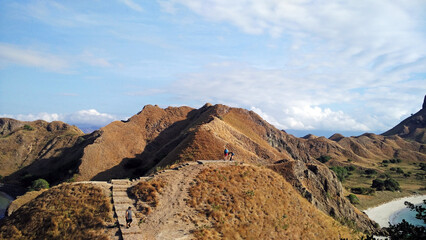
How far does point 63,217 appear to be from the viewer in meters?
21.8

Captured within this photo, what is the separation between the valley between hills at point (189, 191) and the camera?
21859mm

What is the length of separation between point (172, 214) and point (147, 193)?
3.77 m

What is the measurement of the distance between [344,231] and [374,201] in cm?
5174

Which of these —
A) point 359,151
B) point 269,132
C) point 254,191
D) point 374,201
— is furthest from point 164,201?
point 359,151

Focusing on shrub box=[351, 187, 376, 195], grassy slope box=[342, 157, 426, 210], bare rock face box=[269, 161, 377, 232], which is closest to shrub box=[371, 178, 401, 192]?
grassy slope box=[342, 157, 426, 210]

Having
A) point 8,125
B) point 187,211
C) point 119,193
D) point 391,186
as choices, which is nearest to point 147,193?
point 119,193

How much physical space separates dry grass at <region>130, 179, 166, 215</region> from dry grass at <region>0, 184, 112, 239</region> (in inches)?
106

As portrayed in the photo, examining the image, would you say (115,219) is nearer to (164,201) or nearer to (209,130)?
(164,201)

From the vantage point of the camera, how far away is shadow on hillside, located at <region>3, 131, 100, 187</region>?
75188mm

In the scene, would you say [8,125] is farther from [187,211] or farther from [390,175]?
[390,175]

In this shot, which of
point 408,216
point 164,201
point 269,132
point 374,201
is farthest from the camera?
point 269,132

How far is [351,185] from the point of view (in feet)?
291

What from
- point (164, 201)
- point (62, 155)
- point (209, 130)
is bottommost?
point (62, 155)

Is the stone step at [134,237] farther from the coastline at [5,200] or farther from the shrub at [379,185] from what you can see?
the shrub at [379,185]
